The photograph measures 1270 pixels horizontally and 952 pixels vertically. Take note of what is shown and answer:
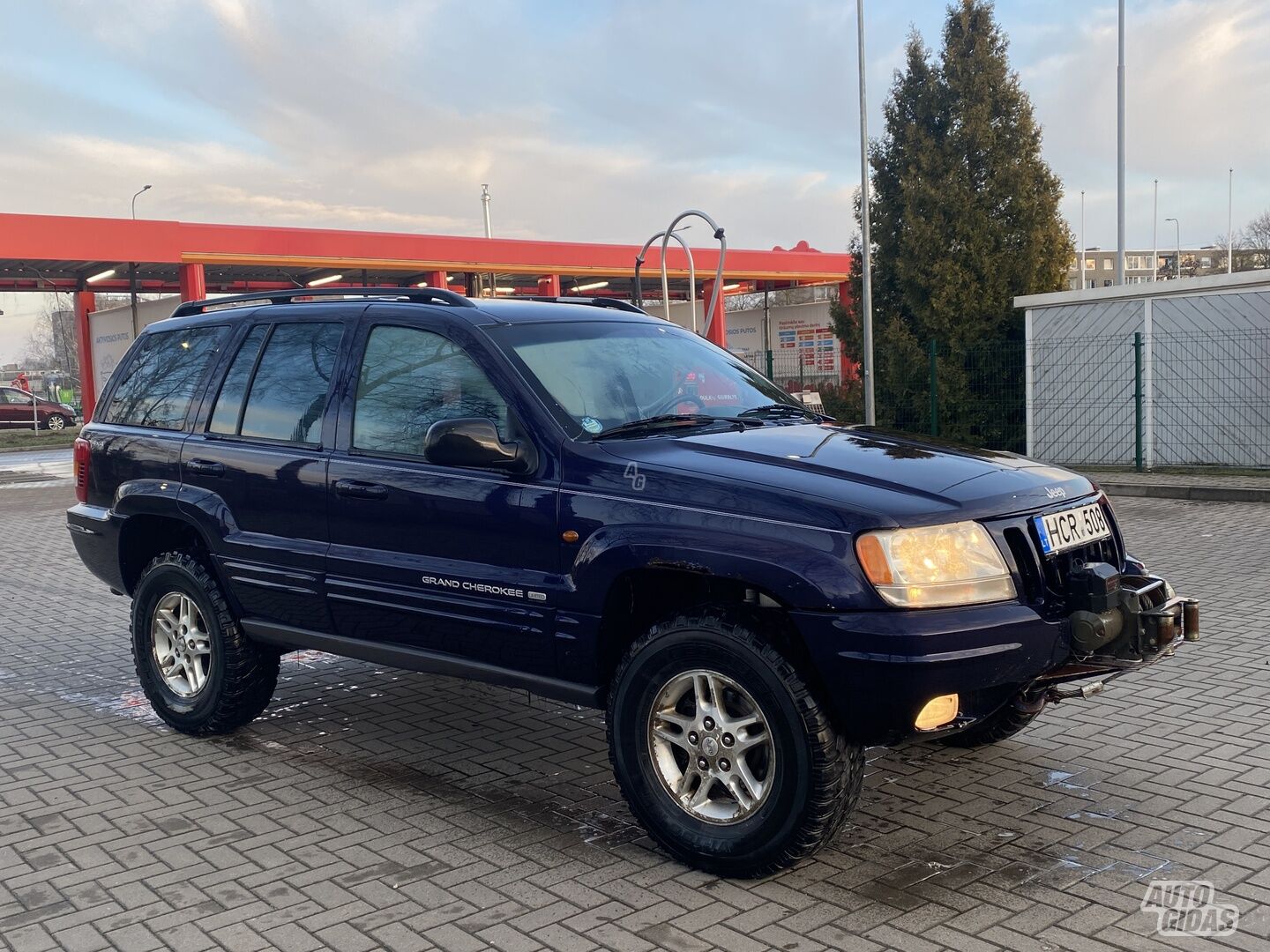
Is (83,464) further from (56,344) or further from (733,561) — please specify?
(56,344)

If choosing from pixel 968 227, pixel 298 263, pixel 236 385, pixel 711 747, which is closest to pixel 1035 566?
pixel 711 747

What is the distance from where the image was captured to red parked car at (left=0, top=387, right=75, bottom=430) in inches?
1598

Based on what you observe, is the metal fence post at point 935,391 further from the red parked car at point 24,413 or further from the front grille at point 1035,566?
the red parked car at point 24,413

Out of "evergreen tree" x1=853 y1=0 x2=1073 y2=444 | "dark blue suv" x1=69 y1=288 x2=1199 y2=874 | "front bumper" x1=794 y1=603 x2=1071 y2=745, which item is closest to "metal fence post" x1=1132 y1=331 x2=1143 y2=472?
"evergreen tree" x1=853 y1=0 x2=1073 y2=444

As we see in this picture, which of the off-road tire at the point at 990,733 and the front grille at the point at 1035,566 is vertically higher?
the front grille at the point at 1035,566

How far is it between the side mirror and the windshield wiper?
105 centimetres

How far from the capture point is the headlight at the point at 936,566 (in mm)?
3559

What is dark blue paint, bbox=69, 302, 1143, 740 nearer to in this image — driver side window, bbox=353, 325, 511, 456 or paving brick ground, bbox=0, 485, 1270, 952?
driver side window, bbox=353, 325, 511, 456

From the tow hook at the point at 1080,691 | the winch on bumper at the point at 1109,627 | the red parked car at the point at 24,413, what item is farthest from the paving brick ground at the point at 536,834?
the red parked car at the point at 24,413

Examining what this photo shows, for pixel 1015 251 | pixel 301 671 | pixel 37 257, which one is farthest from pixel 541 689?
pixel 37 257

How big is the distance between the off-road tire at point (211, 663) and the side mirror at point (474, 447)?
1.81 metres

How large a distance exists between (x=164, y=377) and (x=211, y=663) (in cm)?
→ 148

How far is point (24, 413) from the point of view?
41062 millimetres

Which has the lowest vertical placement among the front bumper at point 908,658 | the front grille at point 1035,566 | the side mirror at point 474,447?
the front bumper at point 908,658
